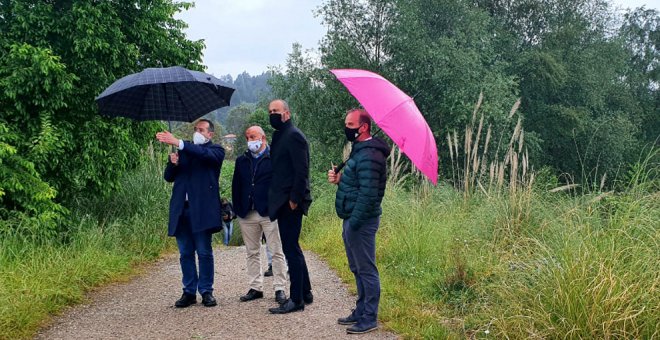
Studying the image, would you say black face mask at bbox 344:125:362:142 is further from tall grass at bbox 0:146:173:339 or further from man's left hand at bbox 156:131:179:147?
tall grass at bbox 0:146:173:339

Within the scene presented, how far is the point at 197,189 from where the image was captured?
5504 mm

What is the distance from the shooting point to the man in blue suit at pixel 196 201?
546cm

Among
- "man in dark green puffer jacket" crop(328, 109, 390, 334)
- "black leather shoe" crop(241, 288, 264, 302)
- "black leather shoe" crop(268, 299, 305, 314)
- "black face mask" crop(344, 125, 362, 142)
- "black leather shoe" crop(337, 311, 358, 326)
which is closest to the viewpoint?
"man in dark green puffer jacket" crop(328, 109, 390, 334)

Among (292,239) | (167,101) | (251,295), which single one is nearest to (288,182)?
(292,239)

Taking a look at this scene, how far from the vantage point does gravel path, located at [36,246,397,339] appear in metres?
4.85

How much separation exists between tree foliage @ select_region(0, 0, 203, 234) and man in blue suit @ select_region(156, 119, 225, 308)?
A: 280 centimetres

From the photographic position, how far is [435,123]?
79.1 feet

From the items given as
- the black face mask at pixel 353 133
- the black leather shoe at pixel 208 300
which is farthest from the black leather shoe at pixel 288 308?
the black face mask at pixel 353 133

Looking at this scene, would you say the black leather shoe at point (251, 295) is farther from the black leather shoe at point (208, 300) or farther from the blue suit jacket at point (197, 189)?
the blue suit jacket at point (197, 189)

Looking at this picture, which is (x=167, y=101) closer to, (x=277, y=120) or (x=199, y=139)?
(x=199, y=139)

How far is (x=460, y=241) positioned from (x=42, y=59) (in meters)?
5.81

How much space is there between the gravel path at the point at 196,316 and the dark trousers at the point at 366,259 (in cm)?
21

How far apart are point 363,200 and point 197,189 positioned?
185cm

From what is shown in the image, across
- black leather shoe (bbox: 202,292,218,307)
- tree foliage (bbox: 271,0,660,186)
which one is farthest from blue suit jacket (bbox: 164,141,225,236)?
tree foliage (bbox: 271,0,660,186)
